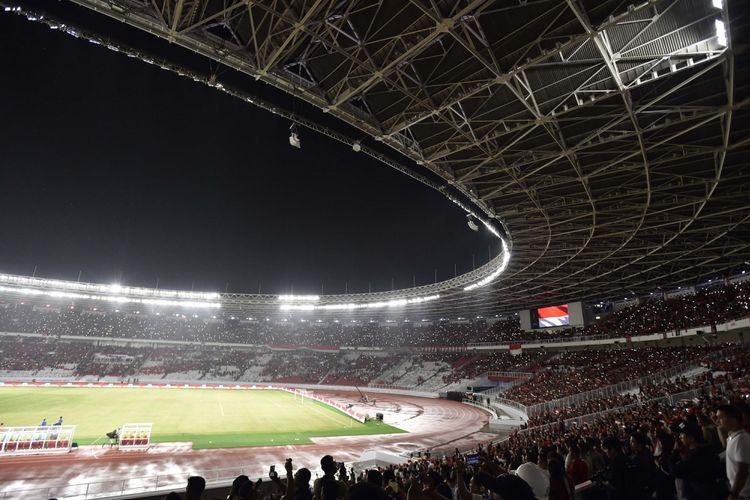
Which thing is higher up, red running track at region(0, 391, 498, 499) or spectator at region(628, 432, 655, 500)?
spectator at region(628, 432, 655, 500)

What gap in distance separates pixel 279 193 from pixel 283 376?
137ft

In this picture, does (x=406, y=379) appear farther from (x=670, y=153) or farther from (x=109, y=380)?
(x=670, y=153)

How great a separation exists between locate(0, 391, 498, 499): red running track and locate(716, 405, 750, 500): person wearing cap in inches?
767

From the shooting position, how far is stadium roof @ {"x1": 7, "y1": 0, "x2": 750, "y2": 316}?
1073 centimetres

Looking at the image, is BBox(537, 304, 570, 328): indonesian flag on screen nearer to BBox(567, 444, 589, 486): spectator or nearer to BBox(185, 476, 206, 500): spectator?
BBox(567, 444, 589, 486): spectator

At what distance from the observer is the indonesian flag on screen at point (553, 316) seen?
53.1 metres

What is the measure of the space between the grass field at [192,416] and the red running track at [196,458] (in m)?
2.01

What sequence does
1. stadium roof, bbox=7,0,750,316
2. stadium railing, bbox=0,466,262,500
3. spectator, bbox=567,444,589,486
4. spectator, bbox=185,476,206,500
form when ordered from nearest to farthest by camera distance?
spectator, bbox=185,476,206,500 < spectator, bbox=567,444,589,486 < stadium roof, bbox=7,0,750,316 < stadium railing, bbox=0,466,262,500

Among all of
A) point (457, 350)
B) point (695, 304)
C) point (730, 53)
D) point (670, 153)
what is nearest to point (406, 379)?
point (457, 350)

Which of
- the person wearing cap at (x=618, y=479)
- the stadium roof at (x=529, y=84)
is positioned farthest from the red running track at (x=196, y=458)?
the person wearing cap at (x=618, y=479)

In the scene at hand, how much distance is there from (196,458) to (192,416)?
15542 mm

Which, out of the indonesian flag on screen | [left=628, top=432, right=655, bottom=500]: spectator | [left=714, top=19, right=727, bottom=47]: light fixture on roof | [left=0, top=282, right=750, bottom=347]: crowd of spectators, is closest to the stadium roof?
[left=714, top=19, right=727, bottom=47]: light fixture on roof

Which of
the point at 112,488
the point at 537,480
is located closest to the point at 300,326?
the point at 112,488

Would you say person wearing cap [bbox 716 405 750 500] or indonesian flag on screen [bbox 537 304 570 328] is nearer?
person wearing cap [bbox 716 405 750 500]
